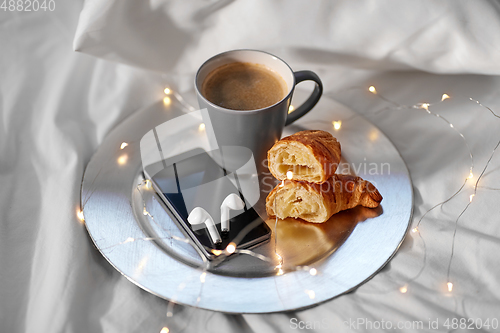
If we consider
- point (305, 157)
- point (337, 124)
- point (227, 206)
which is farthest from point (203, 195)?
point (337, 124)

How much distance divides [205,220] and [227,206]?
0.17 feet

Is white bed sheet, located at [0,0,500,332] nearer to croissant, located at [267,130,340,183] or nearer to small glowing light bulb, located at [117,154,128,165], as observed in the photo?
small glowing light bulb, located at [117,154,128,165]

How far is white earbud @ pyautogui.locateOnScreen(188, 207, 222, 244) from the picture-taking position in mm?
776

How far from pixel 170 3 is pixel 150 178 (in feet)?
1.47

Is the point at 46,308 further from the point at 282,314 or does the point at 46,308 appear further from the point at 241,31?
the point at 241,31

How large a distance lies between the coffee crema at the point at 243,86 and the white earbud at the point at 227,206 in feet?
0.65

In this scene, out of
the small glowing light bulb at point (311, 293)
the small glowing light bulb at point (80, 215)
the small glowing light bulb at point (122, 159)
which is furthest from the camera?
the small glowing light bulb at point (122, 159)

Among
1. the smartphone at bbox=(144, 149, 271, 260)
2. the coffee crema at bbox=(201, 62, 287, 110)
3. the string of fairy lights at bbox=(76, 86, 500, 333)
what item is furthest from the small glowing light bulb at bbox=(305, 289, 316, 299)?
the coffee crema at bbox=(201, 62, 287, 110)

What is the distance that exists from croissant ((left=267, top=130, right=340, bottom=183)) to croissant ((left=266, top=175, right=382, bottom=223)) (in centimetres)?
2

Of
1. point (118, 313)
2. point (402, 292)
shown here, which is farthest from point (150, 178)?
point (402, 292)

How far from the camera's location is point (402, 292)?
774 millimetres

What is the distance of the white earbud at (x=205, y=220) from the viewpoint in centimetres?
78

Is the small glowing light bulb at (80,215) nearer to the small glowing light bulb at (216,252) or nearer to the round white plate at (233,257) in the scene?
the round white plate at (233,257)

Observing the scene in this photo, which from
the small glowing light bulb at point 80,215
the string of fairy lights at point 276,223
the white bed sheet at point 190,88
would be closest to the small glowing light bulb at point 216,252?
the string of fairy lights at point 276,223
